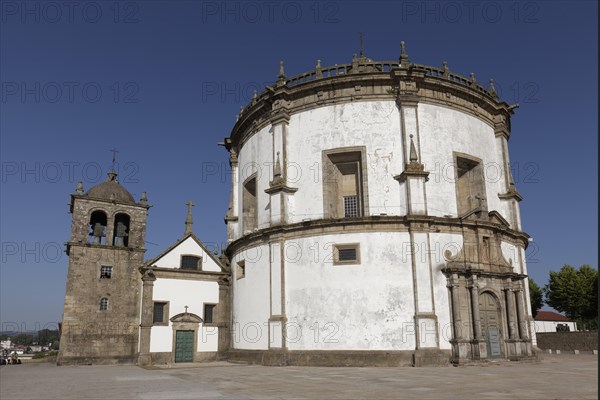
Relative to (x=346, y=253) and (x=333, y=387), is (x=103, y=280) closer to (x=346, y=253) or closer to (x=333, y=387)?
(x=346, y=253)

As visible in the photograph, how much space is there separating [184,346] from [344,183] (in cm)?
1328

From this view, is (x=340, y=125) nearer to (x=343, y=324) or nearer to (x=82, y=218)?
(x=343, y=324)

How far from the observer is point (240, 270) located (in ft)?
88.0

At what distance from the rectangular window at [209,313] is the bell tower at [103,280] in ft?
13.0

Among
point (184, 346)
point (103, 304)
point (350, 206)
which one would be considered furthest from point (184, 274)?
point (350, 206)

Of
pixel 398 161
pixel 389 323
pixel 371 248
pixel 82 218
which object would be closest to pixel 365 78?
pixel 398 161

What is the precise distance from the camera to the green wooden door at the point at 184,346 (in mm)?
27219

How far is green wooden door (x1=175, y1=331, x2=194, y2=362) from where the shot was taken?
2722 centimetres

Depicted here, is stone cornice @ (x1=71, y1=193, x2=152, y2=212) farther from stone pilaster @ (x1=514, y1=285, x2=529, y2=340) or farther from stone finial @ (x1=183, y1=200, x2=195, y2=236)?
stone pilaster @ (x1=514, y1=285, x2=529, y2=340)

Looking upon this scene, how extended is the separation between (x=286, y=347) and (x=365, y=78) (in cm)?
1342

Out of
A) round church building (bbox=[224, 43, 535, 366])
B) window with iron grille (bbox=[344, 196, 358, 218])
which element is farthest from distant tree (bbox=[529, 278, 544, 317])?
window with iron grille (bbox=[344, 196, 358, 218])

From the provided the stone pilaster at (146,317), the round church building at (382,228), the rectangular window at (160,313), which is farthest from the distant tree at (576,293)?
the stone pilaster at (146,317)

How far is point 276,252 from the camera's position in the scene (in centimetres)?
2323

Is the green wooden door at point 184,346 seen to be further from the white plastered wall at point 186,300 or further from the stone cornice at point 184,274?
the stone cornice at point 184,274
